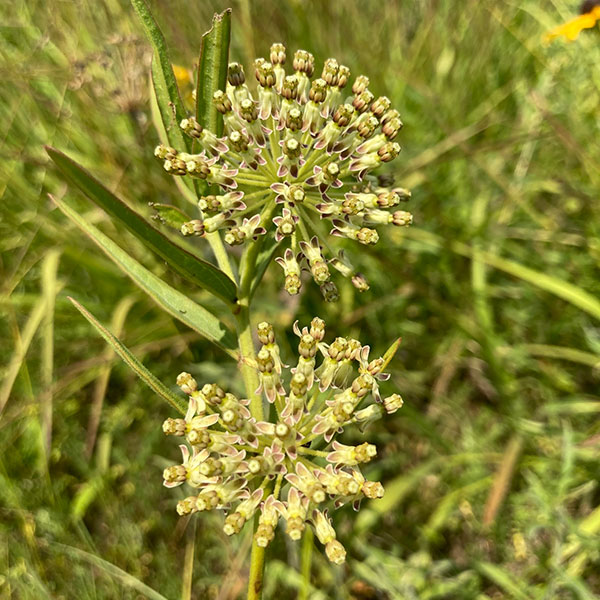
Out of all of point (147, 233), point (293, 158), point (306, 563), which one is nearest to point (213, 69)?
point (293, 158)

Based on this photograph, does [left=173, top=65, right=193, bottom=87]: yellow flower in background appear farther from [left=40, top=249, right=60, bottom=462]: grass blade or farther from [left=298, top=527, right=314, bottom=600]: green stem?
[left=298, top=527, right=314, bottom=600]: green stem

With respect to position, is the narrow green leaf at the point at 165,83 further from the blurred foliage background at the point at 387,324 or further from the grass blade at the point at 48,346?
the grass blade at the point at 48,346

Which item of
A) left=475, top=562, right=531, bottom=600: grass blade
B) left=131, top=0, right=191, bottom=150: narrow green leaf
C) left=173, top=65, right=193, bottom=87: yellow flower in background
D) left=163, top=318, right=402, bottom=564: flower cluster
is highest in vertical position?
left=173, top=65, right=193, bottom=87: yellow flower in background

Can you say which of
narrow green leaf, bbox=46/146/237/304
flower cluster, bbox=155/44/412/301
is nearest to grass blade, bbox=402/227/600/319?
flower cluster, bbox=155/44/412/301

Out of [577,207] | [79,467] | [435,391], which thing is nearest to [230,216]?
[435,391]

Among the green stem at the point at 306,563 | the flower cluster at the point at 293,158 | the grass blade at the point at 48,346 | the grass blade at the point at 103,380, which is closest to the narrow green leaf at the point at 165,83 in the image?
the flower cluster at the point at 293,158

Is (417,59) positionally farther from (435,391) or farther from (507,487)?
(507,487)
